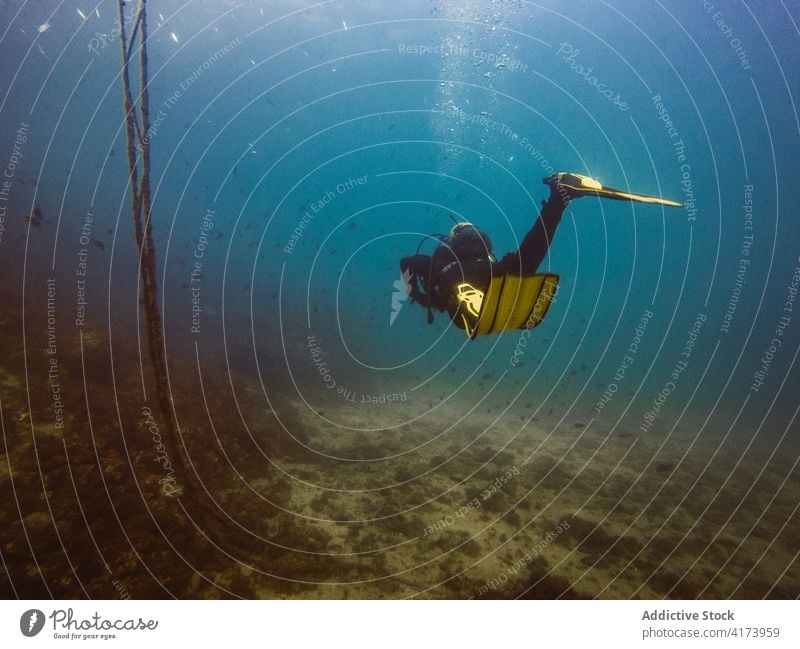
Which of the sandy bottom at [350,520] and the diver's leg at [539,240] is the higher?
the diver's leg at [539,240]

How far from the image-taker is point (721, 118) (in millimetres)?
39812

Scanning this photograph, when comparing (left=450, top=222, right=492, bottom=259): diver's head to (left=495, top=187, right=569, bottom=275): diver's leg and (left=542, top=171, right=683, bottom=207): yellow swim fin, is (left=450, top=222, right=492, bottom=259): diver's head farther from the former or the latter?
(left=542, top=171, right=683, bottom=207): yellow swim fin

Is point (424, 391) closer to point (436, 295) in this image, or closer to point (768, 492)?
point (436, 295)

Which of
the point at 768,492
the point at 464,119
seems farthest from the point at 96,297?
the point at 464,119

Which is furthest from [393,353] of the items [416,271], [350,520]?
[350,520]

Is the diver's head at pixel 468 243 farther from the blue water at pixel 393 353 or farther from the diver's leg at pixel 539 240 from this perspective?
the blue water at pixel 393 353

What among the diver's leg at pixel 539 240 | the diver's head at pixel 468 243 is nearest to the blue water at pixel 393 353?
the diver's head at pixel 468 243

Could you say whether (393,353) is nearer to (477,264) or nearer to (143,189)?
(477,264)

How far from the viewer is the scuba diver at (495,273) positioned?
13.4ft

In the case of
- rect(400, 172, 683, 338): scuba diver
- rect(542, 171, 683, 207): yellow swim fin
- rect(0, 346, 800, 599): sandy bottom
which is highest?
rect(542, 171, 683, 207): yellow swim fin

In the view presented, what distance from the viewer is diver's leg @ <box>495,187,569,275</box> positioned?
5503 mm

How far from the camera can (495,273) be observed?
17.3ft

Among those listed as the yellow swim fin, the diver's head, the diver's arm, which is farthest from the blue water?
the yellow swim fin

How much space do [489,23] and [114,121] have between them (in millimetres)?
43373
